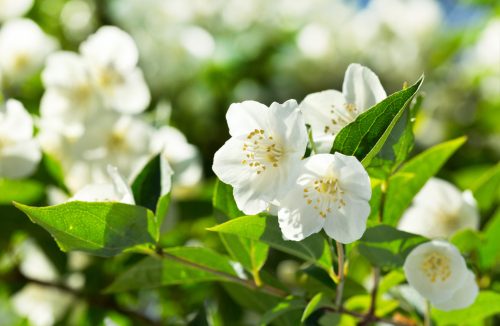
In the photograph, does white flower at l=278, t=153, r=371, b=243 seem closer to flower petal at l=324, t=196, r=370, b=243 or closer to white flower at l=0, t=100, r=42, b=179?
flower petal at l=324, t=196, r=370, b=243

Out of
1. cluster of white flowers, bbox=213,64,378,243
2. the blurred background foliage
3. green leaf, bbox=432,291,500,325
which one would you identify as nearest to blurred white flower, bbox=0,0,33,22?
the blurred background foliage

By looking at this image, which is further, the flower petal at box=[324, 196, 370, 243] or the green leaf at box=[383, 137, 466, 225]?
the green leaf at box=[383, 137, 466, 225]

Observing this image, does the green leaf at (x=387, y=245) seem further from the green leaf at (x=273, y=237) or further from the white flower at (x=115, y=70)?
the white flower at (x=115, y=70)

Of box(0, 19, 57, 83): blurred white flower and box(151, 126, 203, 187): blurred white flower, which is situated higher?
box(0, 19, 57, 83): blurred white flower

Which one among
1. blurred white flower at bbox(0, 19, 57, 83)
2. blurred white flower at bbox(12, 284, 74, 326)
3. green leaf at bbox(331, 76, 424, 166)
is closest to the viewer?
green leaf at bbox(331, 76, 424, 166)

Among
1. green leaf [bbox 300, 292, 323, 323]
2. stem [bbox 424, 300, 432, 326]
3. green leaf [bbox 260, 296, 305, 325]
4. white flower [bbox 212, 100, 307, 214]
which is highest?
white flower [bbox 212, 100, 307, 214]

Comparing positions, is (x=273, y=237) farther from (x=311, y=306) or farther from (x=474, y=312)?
(x=474, y=312)
